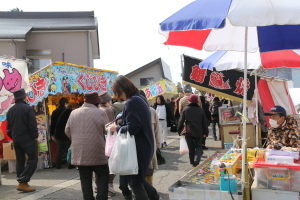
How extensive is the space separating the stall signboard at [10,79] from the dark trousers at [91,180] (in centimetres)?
371

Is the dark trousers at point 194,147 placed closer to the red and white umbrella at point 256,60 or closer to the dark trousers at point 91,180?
the red and white umbrella at point 256,60

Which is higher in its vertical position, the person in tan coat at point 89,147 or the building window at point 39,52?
the building window at point 39,52

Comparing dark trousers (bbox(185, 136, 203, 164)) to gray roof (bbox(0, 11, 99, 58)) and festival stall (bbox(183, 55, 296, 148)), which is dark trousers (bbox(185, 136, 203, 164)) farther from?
gray roof (bbox(0, 11, 99, 58))

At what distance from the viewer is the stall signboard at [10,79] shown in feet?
26.3

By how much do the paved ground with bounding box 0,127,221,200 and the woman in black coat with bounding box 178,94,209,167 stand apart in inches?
23.0

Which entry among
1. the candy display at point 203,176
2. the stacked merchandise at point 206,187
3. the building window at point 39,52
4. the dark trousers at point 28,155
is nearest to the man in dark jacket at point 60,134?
the dark trousers at point 28,155

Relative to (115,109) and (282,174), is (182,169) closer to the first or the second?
(115,109)

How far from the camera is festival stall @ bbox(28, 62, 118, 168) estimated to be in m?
9.41

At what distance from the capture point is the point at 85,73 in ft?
36.2

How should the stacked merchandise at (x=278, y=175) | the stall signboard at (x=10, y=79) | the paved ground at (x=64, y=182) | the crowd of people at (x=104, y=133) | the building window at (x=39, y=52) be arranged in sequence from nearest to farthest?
1. the stacked merchandise at (x=278, y=175)
2. the crowd of people at (x=104, y=133)
3. the paved ground at (x=64, y=182)
4. the stall signboard at (x=10, y=79)
5. the building window at (x=39, y=52)

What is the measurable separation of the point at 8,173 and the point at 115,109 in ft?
14.1

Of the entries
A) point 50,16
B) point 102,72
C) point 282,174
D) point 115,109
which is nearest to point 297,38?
point 282,174

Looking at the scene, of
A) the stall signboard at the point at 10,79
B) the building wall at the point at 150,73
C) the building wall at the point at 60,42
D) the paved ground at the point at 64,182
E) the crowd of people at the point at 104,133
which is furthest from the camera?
the building wall at the point at 150,73

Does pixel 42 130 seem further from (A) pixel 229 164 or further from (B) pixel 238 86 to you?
(A) pixel 229 164
